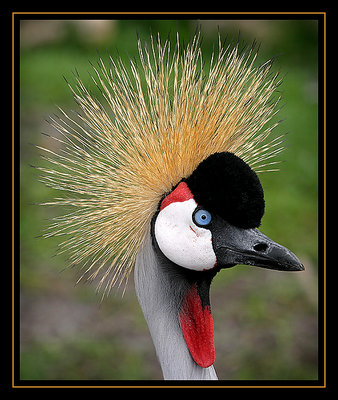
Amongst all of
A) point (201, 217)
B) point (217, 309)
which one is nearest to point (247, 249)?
point (201, 217)

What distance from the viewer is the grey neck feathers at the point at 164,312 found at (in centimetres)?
130

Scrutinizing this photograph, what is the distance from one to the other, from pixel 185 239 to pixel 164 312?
0.22 m

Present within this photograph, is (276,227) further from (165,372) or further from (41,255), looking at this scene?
(165,372)

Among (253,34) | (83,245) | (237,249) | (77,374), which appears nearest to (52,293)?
(77,374)

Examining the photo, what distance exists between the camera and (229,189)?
3.85 feet

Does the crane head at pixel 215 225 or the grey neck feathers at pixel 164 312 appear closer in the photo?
the crane head at pixel 215 225

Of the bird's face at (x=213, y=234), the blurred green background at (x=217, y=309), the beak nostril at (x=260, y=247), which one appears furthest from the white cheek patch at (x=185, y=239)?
the blurred green background at (x=217, y=309)

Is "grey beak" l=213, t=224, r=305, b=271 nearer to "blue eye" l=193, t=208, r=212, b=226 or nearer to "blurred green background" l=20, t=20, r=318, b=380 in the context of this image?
"blue eye" l=193, t=208, r=212, b=226

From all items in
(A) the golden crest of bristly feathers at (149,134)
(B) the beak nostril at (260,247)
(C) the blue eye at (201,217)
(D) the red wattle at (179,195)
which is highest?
(A) the golden crest of bristly feathers at (149,134)

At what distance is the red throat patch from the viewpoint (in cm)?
131

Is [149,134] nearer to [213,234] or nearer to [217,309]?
[213,234]

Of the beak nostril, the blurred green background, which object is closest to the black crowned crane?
the beak nostril

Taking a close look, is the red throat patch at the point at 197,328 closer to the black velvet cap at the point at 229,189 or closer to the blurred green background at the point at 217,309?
the black velvet cap at the point at 229,189

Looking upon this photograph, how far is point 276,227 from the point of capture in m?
3.35
